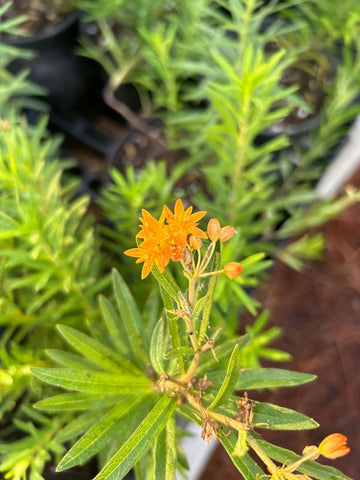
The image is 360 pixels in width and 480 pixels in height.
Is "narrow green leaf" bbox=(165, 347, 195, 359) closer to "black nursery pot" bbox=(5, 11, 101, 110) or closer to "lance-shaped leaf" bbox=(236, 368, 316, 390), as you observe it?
"lance-shaped leaf" bbox=(236, 368, 316, 390)

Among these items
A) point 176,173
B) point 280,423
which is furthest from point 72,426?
point 176,173

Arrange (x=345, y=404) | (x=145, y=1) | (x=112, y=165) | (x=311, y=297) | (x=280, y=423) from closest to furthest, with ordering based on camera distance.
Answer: (x=280, y=423) → (x=145, y=1) → (x=112, y=165) → (x=345, y=404) → (x=311, y=297)

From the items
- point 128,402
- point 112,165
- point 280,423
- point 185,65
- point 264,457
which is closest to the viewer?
point 264,457

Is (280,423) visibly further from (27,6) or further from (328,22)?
(27,6)

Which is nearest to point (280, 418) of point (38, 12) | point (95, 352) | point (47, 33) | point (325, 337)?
point (95, 352)

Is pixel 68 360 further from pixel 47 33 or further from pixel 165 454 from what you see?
pixel 47 33

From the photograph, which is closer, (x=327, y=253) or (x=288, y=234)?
(x=288, y=234)
